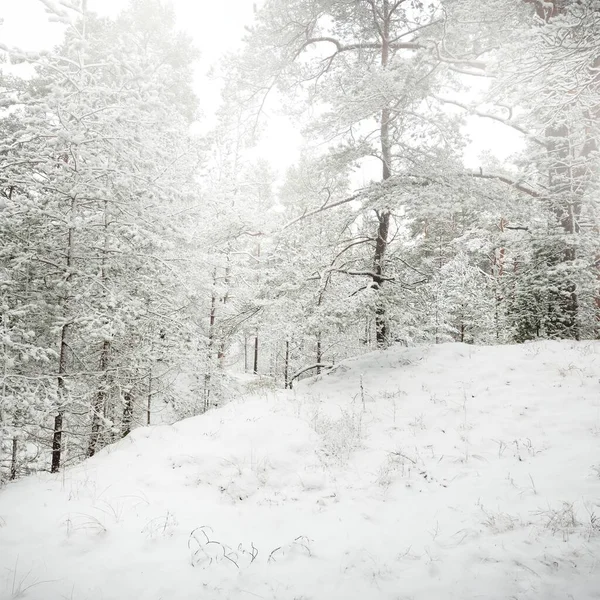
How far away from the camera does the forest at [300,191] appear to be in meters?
5.39

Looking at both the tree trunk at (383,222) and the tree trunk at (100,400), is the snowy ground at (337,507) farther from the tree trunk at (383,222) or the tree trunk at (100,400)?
the tree trunk at (383,222)

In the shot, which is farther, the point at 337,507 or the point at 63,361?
the point at 63,361

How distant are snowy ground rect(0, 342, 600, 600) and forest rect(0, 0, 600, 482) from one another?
209cm

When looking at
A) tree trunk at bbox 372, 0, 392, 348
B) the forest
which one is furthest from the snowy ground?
tree trunk at bbox 372, 0, 392, 348

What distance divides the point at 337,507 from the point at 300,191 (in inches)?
318

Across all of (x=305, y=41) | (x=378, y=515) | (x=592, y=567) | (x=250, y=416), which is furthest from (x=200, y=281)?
(x=592, y=567)

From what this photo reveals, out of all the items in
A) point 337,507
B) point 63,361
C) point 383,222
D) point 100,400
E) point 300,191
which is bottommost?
point 337,507

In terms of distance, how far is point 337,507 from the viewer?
12.6 ft

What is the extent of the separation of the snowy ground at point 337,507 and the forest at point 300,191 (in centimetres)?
209

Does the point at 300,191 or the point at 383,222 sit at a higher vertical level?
the point at 300,191

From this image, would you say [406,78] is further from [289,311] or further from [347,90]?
[289,311]

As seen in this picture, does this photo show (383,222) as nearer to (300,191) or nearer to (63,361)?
(300,191)

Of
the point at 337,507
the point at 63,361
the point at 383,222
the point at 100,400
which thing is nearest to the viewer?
the point at 337,507

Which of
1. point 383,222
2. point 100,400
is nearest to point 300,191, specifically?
point 383,222
